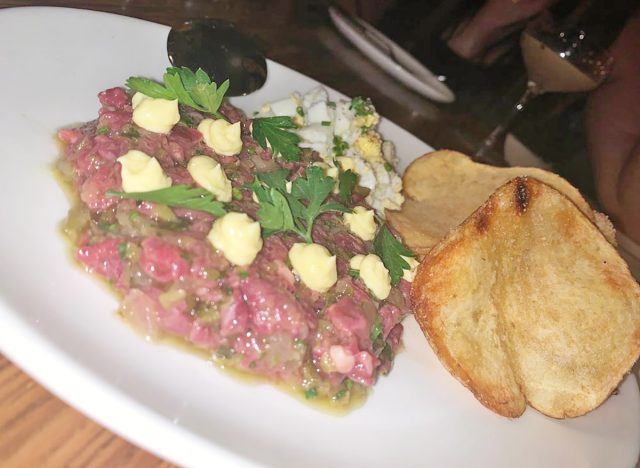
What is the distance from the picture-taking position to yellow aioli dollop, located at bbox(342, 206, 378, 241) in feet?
6.64

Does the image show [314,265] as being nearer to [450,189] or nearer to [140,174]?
[140,174]

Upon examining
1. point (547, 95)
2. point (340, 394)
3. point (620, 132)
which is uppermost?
point (340, 394)

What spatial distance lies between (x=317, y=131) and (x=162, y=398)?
53.3 inches

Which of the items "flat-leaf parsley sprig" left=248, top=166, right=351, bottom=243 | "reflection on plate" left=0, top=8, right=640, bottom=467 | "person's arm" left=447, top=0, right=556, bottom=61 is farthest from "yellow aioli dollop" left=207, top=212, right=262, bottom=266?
"person's arm" left=447, top=0, right=556, bottom=61

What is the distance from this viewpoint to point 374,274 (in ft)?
5.99

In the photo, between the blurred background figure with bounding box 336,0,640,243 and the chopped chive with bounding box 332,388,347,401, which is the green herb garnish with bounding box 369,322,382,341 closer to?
the chopped chive with bounding box 332,388,347,401

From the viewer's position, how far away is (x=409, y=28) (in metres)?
5.84

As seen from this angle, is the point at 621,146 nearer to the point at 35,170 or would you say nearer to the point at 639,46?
the point at 639,46

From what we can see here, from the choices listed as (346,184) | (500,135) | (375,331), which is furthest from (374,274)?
(500,135)

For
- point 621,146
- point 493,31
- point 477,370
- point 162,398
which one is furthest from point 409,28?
point 162,398

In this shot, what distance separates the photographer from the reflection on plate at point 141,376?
131 centimetres

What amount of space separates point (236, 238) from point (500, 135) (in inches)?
132

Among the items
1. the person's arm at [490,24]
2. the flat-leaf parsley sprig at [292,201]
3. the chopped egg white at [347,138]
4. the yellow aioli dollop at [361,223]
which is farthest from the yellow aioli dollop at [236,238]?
the person's arm at [490,24]

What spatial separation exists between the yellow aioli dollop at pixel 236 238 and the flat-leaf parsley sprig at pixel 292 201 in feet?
0.43
